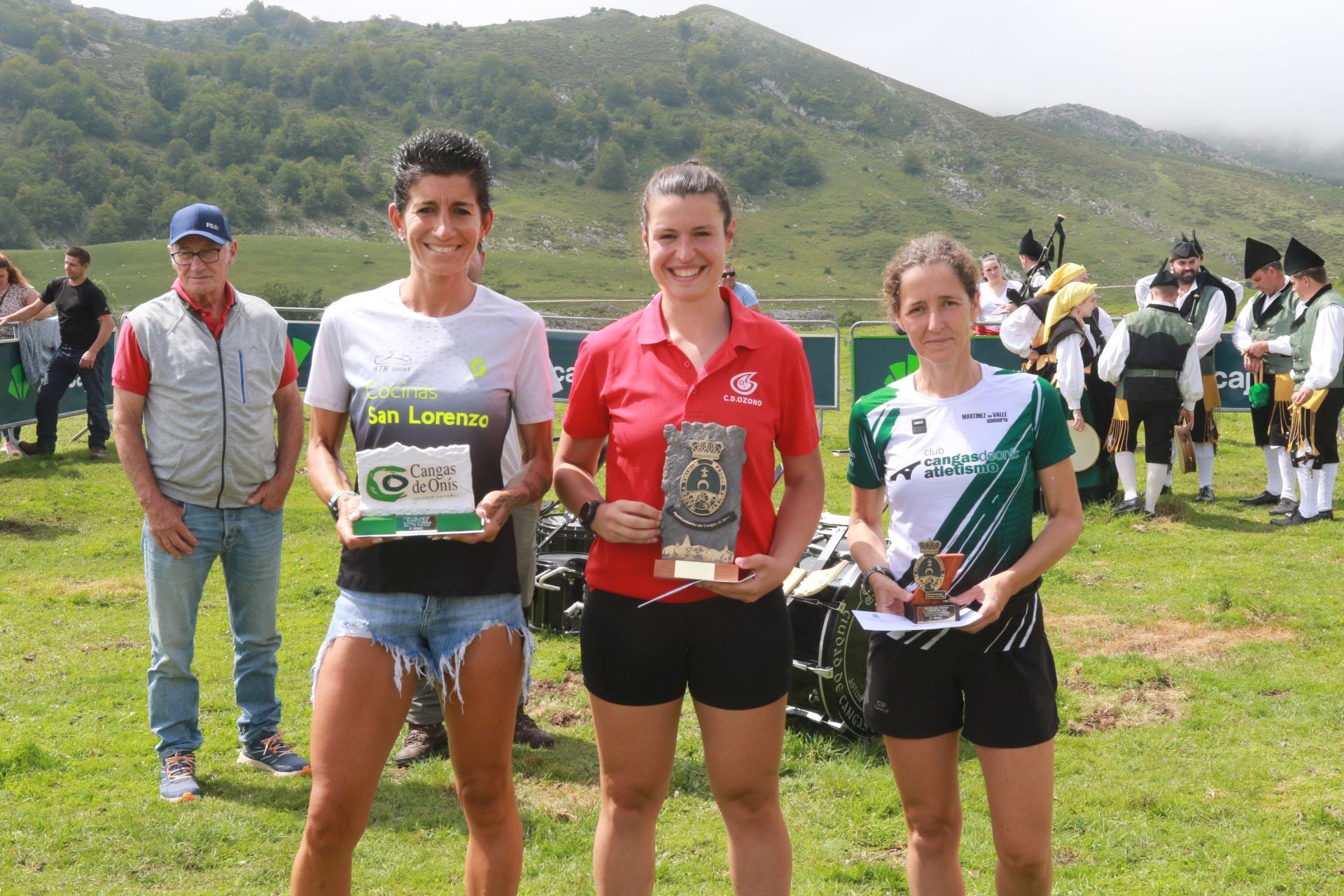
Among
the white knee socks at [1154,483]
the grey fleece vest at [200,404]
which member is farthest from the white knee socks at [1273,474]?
the grey fleece vest at [200,404]

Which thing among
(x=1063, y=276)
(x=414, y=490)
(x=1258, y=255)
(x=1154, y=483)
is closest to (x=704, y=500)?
(x=414, y=490)

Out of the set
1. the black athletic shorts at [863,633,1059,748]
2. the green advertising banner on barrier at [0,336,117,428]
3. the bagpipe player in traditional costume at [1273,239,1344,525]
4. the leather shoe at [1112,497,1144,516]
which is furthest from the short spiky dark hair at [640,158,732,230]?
the green advertising banner on barrier at [0,336,117,428]

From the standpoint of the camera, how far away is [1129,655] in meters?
6.73

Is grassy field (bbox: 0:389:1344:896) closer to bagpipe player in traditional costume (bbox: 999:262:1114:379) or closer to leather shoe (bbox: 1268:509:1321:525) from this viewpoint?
leather shoe (bbox: 1268:509:1321:525)

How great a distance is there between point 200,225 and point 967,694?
3636mm

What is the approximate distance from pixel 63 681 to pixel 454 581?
4.62 meters

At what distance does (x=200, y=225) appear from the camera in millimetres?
4688

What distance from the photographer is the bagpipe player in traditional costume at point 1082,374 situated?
1034 cm

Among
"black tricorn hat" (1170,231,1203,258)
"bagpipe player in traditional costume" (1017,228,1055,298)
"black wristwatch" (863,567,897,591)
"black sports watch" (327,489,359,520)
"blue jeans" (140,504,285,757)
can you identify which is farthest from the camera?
"bagpipe player in traditional costume" (1017,228,1055,298)

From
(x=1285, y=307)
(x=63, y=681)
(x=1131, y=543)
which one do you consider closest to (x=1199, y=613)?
(x=1131, y=543)

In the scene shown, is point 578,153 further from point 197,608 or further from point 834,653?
point 834,653

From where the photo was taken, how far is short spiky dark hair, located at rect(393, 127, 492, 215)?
119 inches

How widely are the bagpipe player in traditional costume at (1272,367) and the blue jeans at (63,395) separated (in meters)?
12.6

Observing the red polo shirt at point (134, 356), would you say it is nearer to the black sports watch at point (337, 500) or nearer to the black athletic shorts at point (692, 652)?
the black sports watch at point (337, 500)
